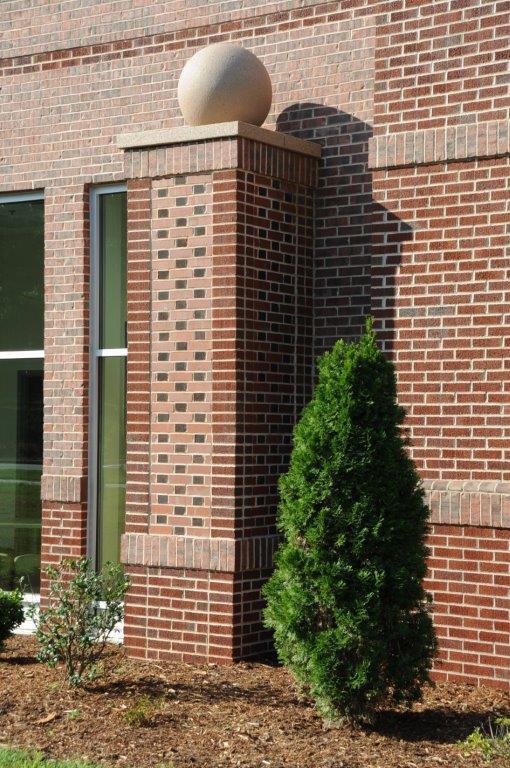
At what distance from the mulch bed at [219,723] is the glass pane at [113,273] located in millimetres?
3162

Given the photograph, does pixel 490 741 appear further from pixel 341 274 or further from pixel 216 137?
pixel 216 137

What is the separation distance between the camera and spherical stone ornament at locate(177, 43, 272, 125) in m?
8.72

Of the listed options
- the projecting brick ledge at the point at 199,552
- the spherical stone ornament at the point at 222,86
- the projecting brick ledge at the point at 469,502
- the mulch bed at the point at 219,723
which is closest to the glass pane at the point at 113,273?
the spherical stone ornament at the point at 222,86

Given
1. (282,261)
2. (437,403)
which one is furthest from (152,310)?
(437,403)

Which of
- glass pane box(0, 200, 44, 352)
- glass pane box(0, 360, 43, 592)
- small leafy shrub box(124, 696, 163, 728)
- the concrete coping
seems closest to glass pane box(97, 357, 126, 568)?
glass pane box(0, 360, 43, 592)

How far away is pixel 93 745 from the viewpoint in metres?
6.62

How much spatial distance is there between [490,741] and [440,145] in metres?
4.02

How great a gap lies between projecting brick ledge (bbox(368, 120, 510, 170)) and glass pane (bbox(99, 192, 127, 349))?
276cm

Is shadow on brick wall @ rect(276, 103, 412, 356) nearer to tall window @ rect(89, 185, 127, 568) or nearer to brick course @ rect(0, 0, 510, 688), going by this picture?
brick course @ rect(0, 0, 510, 688)

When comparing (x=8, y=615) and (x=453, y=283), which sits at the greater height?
(x=453, y=283)

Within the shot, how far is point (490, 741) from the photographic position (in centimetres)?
628

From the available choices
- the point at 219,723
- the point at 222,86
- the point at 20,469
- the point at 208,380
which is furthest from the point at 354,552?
the point at 20,469

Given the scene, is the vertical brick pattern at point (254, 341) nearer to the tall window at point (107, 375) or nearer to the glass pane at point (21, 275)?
the tall window at point (107, 375)

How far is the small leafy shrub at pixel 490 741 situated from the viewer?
6.15m
